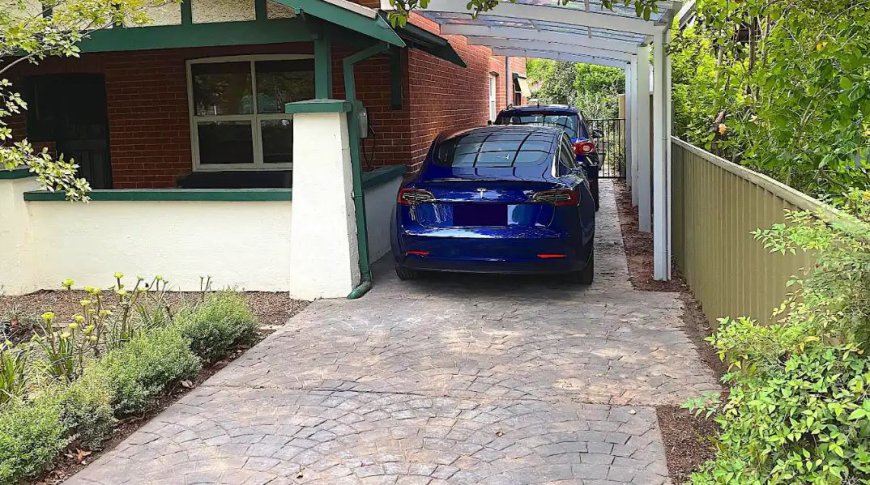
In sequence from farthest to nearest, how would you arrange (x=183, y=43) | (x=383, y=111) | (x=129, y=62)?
1. (x=129, y=62)
2. (x=383, y=111)
3. (x=183, y=43)

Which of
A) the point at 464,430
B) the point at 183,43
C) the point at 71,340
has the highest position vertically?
the point at 183,43

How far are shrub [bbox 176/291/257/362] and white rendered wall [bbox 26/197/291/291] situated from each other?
→ 1677mm

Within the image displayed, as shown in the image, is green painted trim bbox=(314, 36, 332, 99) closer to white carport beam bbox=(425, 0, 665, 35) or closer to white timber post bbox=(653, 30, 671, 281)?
white carport beam bbox=(425, 0, 665, 35)

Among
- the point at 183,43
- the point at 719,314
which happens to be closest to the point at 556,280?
the point at 719,314

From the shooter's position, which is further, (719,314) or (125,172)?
(125,172)

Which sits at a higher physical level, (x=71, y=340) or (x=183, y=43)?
(x=183, y=43)

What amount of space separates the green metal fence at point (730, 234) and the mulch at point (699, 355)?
0.45ft

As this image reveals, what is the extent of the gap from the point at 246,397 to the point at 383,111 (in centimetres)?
592

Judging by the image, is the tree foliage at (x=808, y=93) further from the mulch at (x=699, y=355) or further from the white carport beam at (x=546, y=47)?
the white carport beam at (x=546, y=47)

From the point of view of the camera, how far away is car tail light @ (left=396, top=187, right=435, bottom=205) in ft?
24.7

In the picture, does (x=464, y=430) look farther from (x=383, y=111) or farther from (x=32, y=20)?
(x=383, y=111)

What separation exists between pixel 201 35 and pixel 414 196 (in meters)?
2.64

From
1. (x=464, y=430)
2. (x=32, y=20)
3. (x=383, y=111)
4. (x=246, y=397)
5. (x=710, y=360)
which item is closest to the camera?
(x=464, y=430)

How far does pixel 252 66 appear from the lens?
1091cm
